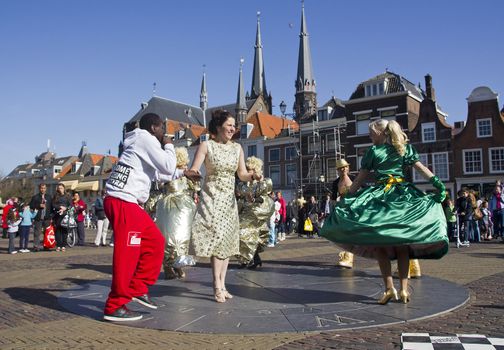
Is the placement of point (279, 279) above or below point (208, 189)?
below

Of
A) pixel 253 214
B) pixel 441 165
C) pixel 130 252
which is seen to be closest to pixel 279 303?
pixel 130 252

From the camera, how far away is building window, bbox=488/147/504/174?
3400 cm

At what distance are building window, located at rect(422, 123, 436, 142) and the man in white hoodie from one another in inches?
1421

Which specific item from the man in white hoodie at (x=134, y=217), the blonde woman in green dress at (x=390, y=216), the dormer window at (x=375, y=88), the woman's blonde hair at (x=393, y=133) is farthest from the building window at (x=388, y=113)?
the man in white hoodie at (x=134, y=217)

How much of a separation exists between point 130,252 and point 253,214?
3.94 metres

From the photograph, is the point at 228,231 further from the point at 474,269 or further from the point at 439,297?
the point at 474,269

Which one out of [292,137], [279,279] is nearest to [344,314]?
[279,279]

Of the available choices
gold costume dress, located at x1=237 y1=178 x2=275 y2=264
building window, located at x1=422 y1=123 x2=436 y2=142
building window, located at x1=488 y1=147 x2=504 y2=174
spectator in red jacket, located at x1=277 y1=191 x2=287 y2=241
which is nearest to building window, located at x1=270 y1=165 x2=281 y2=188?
building window, located at x1=422 y1=123 x2=436 y2=142

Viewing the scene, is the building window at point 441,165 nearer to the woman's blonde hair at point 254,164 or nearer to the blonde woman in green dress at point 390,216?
the woman's blonde hair at point 254,164

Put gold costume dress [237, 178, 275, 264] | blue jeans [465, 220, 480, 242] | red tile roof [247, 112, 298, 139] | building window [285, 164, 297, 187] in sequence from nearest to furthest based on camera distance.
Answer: gold costume dress [237, 178, 275, 264] → blue jeans [465, 220, 480, 242] → building window [285, 164, 297, 187] → red tile roof [247, 112, 298, 139]

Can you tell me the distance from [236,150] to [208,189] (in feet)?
1.93

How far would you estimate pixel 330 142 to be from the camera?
47094 millimetres

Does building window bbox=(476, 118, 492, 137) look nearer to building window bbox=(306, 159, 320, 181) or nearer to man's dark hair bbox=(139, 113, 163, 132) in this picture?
building window bbox=(306, 159, 320, 181)

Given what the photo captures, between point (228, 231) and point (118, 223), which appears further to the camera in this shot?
point (228, 231)
